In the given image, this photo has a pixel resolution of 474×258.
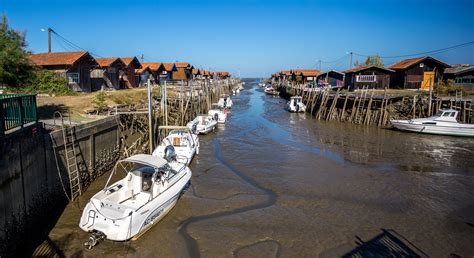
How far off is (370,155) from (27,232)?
19.7 meters

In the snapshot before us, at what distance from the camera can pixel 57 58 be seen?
101 feet

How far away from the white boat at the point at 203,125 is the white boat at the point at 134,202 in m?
12.6

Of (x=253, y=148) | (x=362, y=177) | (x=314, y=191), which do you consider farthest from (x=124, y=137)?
(x=362, y=177)

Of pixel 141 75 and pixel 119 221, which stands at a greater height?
pixel 141 75

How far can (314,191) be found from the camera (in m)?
14.1

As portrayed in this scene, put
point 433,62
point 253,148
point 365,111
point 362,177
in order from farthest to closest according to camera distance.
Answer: point 433,62 → point 365,111 → point 253,148 → point 362,177

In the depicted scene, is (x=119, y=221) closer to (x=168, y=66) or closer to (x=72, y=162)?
(x=72, y=162)

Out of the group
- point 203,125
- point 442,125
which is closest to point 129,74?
point 203,125

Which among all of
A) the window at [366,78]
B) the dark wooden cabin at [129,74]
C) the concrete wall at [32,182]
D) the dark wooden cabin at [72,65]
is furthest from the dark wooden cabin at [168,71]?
the concrete wall at [32,182]

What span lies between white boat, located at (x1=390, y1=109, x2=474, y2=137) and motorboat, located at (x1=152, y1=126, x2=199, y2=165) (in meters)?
20.4

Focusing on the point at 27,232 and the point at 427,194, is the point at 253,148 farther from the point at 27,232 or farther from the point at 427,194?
the point at 27,232

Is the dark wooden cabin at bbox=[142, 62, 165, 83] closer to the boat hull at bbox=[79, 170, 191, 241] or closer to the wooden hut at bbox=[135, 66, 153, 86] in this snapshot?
the wooden hut at bbox=[135, 66, 153, 86]

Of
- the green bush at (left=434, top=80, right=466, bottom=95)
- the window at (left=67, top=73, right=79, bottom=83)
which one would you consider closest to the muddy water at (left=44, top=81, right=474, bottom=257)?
the green bush at (left=434, top=80, right=466, bottom=95)

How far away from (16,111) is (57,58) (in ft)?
80.5
